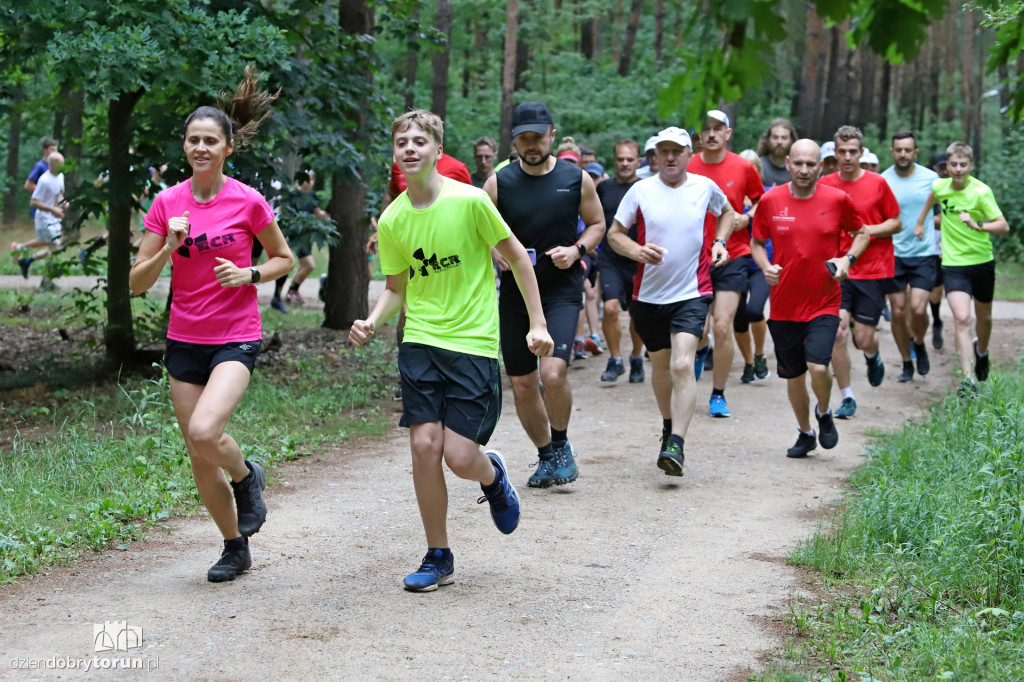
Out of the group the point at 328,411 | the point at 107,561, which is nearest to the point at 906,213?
the point at 328,411

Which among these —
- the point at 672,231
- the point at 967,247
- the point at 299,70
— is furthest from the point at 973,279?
the point at 299,70

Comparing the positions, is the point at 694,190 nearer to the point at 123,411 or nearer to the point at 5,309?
the point at 123,411

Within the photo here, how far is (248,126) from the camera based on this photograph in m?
5.93

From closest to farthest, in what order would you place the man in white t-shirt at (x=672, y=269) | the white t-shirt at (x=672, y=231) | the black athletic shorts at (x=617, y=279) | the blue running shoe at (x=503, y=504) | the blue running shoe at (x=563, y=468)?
the blue running shoe at (x=503, y=504), the blue running shoe at (x=563, y=468), the man in white t-shirt at (x=672, y=269), the white t-shirt at (x=672, y=231), the black athletic shorts at (x=617, y=279)

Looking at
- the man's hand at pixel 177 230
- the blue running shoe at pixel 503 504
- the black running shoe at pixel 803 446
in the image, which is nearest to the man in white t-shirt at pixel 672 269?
the black running shoe at pixel 803 446

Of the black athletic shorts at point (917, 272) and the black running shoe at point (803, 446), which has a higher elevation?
the black athletic shorts at point (917, 272)

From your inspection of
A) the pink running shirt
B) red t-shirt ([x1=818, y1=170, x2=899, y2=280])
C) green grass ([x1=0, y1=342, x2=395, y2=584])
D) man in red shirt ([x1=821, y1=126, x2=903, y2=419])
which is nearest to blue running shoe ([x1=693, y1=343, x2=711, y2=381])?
man in red shirt ([x1=821, y1=126, x2=903, y2=419])

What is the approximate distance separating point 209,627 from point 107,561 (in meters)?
1.29

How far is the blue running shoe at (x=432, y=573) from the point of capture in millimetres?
5402

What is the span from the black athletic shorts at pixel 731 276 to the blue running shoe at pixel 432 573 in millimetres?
5627

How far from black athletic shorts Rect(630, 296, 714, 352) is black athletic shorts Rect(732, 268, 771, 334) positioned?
3.03 meters

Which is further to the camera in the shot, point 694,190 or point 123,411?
point 123,411

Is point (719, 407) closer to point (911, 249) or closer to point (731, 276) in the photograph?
point (731, 276)

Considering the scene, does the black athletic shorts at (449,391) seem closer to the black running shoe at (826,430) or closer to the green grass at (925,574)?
the green grass at (925,574)
